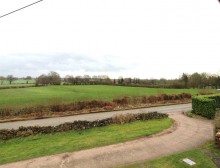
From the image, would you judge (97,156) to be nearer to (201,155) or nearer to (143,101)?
(201,155)

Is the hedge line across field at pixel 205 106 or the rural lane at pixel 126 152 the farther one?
the hedge line across field at pixel 205 106

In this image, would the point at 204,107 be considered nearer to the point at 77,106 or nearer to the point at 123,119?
the point at 123,119

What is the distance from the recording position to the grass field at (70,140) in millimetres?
12211

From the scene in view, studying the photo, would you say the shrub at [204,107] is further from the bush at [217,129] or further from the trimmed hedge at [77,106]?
the trimmed hedge at [77,106]

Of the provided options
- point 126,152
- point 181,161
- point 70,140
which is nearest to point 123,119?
point 70,140

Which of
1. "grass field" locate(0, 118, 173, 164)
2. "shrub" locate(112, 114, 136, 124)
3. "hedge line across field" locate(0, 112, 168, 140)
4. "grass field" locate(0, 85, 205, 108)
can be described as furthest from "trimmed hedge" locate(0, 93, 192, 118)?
"grass field" locate(0, 118, 173, 164)

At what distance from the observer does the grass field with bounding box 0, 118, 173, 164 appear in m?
12.2

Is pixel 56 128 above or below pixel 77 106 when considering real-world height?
below

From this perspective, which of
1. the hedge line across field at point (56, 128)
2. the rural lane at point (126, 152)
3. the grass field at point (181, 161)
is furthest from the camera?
the hedge line across field at point (56, 128)

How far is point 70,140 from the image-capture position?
14.2 m

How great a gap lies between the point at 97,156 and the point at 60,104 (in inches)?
693

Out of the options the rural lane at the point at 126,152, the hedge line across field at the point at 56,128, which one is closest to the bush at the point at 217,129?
the rural lane at the point at 126,152

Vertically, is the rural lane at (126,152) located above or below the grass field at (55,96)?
below

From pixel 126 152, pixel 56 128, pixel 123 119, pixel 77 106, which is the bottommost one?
pixel 126 152
